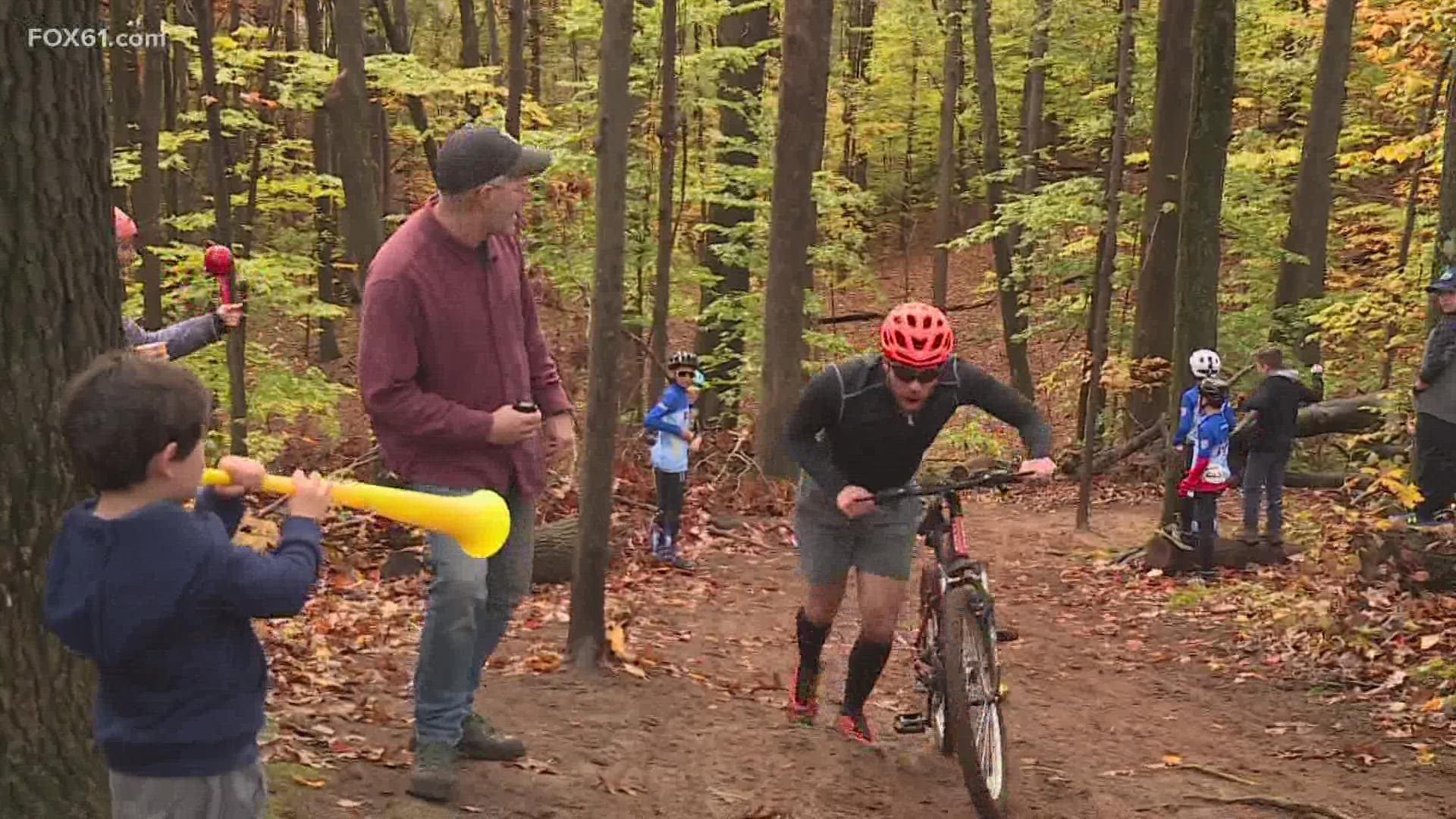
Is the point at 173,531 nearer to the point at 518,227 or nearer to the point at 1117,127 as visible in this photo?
the point at 518,227

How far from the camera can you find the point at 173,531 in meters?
2.72

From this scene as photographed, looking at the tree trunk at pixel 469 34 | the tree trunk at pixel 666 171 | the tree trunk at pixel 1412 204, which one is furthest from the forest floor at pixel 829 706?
the tree trunk at pixel 469 34

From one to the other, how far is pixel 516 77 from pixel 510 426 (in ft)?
40.8

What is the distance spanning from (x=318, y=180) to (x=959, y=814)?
1674 centimetres

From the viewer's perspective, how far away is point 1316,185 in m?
20.1

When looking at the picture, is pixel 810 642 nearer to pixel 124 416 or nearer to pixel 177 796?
pixel 177 796

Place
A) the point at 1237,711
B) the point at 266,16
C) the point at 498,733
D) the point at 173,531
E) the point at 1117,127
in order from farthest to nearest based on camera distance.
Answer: the point at 266,16 → the point at 1117,127 → the point at 1237,711 → the point at 498,733 → the point at 173,531

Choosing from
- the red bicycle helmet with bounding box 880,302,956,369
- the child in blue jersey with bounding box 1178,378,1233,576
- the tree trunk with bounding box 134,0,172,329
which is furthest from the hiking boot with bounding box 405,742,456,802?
the tree trunk with bounding box 134,0,172,329

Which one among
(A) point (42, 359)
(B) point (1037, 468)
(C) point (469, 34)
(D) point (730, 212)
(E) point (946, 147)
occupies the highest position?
(C) point (469, 34)

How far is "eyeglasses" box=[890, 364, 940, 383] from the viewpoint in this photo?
5508 mm

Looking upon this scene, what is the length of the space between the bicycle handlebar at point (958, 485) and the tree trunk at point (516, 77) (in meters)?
11.0

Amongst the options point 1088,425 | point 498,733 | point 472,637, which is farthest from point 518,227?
point 1088,425

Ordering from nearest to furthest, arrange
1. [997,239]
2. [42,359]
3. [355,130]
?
[42,359] < [355,130] < [997,239]

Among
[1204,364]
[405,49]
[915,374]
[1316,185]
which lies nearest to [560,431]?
[915,374]
